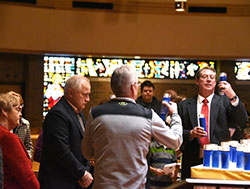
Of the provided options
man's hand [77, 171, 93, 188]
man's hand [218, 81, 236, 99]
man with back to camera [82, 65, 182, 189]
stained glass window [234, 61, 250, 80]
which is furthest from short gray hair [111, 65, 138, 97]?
stained glass window [234, 61, 250, 80]

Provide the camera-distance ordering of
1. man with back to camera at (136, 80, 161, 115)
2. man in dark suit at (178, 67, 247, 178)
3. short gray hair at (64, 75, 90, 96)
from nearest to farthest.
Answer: short gray hair at (64, 75, 90, 96) < man in dark suit at (178, 67, 247, 178) < man with back to camera at (136, 80, 161, 115)

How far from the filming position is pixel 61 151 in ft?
12.3

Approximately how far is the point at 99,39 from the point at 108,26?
16.3 inches

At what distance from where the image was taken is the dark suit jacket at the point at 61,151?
3754 millimetres

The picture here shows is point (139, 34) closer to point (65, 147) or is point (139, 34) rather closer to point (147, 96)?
point (147, 96)

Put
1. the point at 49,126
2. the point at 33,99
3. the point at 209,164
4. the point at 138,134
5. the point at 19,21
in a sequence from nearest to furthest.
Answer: the point at 138,134, the point at 209,164, the point at 49,126, the point at 19,21, the point at 33,99

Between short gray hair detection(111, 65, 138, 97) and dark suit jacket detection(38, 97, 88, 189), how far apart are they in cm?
89

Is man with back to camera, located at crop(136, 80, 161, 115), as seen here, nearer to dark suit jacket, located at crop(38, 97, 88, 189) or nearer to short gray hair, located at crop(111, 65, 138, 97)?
dark suit jacket, located at crop(38, 97, 88, 189)

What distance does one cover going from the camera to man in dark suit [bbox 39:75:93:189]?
3758mm

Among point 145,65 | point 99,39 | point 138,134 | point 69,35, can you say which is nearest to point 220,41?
point 145,65

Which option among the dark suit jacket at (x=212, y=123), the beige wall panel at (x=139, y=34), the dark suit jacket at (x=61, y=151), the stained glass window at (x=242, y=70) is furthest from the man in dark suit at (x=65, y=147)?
the stained glass window at (x=242, y=70)

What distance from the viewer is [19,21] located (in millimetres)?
11883

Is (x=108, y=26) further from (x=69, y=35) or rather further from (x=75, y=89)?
(x=75, y=89)

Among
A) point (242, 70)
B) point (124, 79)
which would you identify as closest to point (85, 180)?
point (124, 79)
